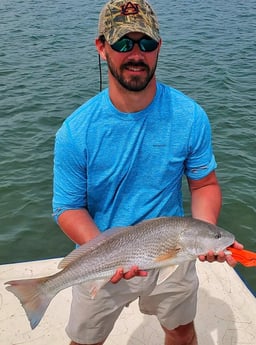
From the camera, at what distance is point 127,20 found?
10.1 feet

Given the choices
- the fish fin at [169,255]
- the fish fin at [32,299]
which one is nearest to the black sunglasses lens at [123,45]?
the fish fin at [169,255]

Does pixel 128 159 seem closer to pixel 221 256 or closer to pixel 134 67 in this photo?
pixel 134 67

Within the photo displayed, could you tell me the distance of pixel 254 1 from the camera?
75.6 feet

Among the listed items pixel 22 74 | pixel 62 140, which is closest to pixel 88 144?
pixel 62 140

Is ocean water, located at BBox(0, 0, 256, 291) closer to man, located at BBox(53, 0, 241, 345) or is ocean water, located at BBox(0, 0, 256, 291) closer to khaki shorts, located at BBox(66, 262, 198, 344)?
khaki shorts, located at BBox(66, 262, 198, 344)

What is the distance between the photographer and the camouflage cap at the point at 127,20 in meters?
3.07

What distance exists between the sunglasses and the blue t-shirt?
32 cm

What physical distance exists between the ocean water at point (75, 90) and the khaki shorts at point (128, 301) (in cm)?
285

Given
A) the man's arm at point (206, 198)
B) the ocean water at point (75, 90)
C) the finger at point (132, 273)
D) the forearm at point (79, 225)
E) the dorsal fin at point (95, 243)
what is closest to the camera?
the finger at point (132, 273)

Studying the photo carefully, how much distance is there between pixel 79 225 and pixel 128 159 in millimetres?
565

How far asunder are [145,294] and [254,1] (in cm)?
2238

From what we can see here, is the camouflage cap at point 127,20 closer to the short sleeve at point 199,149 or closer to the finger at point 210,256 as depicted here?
the short sleeve at point 199,149

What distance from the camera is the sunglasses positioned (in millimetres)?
3100

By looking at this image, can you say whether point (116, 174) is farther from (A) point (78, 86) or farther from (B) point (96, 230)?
(A) point (78, 86)
